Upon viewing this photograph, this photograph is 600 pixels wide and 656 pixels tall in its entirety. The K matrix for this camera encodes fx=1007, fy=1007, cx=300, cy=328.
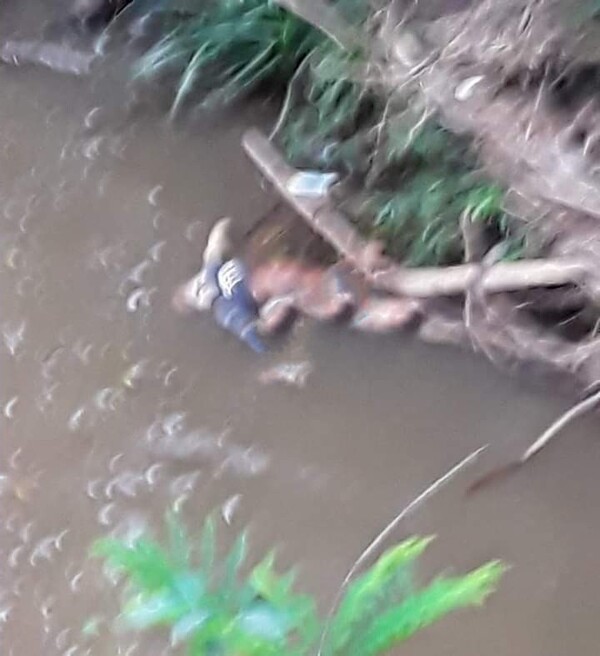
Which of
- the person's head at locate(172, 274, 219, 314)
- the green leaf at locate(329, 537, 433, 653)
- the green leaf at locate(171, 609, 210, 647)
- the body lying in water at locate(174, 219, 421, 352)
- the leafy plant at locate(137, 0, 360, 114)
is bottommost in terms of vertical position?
the green leaf at locate(329, 537, 433, 653)

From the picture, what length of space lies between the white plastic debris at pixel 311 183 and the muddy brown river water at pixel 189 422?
21mm

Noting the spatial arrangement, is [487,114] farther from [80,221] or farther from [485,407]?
[80,221]

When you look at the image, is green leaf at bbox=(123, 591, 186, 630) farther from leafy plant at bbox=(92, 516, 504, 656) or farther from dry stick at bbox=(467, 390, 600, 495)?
dry stick at bbox=(467, 390, 600, 495)

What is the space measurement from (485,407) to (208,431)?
0.21 metres

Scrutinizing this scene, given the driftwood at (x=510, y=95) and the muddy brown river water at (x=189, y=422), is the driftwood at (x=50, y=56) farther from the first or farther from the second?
the driftwood at (x=510, y=95)

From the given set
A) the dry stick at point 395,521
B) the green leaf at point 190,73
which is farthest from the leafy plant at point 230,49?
the dry stick at point 395,521

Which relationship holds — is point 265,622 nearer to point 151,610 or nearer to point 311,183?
point 151,610

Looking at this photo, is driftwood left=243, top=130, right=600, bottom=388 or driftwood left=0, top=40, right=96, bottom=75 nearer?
driftwood left=243, top=130, right=600, bottom=388

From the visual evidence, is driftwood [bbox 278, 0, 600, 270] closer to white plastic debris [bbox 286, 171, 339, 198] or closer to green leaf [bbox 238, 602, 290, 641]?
white plastic debris [bbox 286, 171, 339, 198]

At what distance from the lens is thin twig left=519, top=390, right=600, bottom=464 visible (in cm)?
68

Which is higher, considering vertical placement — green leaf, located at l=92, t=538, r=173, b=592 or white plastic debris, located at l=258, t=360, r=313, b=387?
white plastic debris, located at l=258, t=360, r=313, b=387

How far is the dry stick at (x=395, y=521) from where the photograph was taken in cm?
71

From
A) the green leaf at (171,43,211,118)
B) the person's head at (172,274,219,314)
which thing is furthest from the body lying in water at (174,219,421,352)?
the green leaf at (171,43,211,118)

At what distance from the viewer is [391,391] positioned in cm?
73
